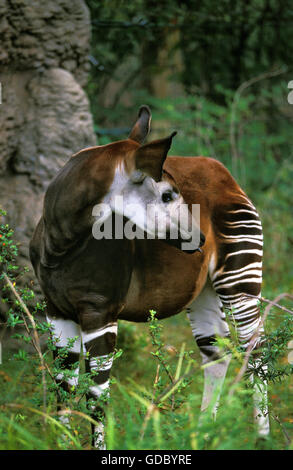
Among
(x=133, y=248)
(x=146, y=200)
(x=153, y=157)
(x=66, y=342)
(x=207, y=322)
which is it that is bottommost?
(x=207, y=322)

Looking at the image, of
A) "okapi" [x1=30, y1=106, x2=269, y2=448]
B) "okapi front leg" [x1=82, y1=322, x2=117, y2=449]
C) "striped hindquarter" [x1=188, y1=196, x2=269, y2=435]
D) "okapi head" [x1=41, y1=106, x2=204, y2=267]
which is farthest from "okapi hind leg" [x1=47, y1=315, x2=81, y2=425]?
"striped hindquarter" [x1=188, y1=196, x2=269, y2=435]

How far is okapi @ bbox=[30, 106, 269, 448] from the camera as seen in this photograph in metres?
2.59

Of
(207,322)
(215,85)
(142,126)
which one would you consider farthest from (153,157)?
(215,85)

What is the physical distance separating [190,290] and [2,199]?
6.28 feet

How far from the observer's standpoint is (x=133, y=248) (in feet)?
9.45

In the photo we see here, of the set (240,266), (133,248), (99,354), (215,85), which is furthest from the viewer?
(215,85)

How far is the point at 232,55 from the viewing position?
7930mm

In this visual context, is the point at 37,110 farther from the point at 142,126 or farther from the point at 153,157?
the point at 153,157

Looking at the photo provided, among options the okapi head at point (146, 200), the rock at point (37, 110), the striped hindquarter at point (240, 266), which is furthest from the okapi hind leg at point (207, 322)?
the rock at point (37, 110)

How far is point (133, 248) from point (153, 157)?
563 millimetres

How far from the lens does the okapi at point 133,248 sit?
8.49 feet

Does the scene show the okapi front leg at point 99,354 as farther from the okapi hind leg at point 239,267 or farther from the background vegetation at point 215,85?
the background vegetation at point 215,85
